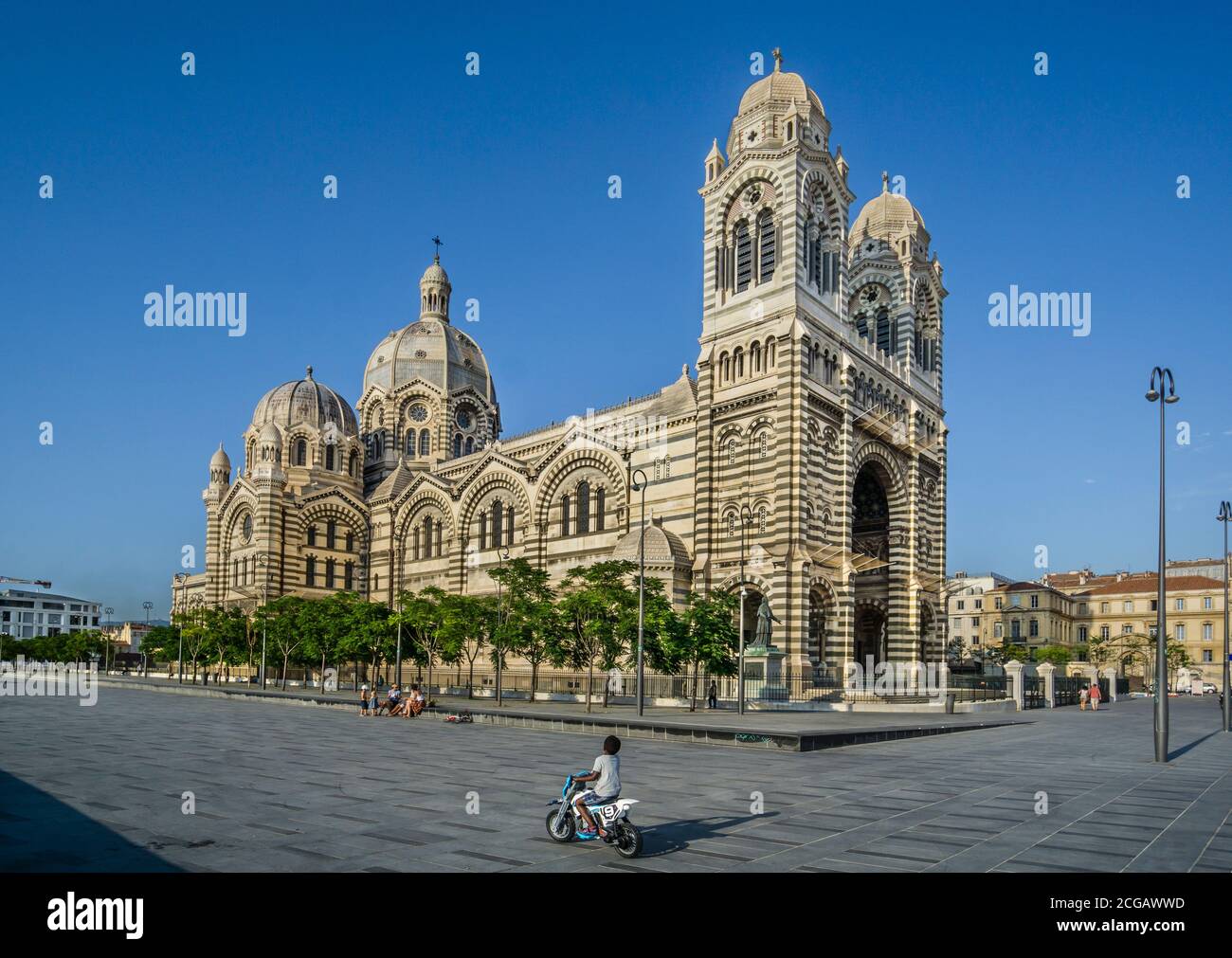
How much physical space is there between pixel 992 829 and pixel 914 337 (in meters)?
47.7

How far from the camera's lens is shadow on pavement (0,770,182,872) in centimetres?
970

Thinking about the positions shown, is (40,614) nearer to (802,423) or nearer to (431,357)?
(431,357)

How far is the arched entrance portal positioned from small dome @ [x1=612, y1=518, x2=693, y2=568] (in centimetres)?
1243

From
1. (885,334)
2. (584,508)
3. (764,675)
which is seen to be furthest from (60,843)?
(885,334)

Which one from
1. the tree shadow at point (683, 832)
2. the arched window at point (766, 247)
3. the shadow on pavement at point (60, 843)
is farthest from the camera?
the arched window at point (766, 247)

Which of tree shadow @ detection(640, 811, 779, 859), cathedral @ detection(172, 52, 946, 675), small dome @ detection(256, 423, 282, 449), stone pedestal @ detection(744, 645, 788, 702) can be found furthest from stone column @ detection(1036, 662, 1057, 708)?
small dome @ detection(256, 423, 282, 449)

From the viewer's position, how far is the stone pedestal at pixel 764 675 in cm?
3912

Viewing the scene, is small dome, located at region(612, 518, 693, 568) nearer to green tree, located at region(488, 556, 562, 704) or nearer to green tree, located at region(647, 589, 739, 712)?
green tree, located at region(488, 556, 562, 704)

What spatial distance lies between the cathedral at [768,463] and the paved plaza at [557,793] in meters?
17.9

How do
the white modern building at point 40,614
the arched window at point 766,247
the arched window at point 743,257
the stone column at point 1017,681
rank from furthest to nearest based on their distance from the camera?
the white modern building at point 40,614 → the arched window at point 743,257 → the arched window at point 766,247 → the stone column at point 1017,681

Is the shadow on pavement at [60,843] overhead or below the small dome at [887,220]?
below

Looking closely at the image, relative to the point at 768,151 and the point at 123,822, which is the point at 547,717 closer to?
the point at 123,822

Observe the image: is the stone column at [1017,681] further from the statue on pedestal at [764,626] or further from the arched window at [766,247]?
the arched window at [766,247]

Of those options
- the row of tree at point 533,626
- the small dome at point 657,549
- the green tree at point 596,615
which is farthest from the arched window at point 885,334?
the green tree at point 596,615
